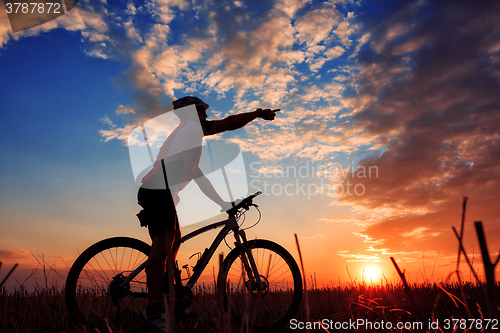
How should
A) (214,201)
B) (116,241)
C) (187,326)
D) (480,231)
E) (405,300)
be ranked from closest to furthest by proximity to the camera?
1. (480,231)
2. (187,326)
3. (116,241)
4. (214,201)
5. (405,300)

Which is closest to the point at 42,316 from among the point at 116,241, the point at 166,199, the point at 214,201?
the point at 116,241

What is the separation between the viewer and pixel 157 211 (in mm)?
3510

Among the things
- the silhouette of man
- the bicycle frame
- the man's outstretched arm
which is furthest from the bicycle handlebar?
the man's outstretched arm

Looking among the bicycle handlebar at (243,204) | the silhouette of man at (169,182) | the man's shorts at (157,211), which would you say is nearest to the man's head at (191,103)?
the silhouette of man at (169,182)

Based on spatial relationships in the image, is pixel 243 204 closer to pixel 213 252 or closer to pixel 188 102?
pixel 213 252

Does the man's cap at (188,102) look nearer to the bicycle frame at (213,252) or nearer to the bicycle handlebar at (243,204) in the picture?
the bicycle handlebar at (243,204)

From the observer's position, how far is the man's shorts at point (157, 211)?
349 centimetres

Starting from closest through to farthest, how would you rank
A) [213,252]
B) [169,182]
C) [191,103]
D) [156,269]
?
1. [156,269]
2. [169,182]
3. [191,103]
4. [213,252]

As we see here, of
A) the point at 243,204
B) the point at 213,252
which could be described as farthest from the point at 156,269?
the point at 243,204

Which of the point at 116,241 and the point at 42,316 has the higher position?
the point at 116,241

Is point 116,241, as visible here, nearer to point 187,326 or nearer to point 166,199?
point 166,199

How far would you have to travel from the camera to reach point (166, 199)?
356cm

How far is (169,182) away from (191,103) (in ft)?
3.60

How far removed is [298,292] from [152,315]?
6.37ft
